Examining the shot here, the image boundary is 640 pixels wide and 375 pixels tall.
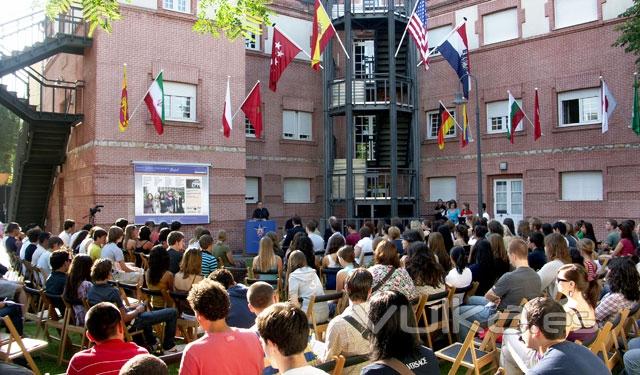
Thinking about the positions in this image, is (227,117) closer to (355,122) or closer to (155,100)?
(155,100)

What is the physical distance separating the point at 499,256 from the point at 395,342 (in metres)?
4.82

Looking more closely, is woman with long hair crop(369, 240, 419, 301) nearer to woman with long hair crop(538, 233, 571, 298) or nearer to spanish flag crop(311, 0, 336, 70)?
woman with long hair crop(538, 233, 571, 298)

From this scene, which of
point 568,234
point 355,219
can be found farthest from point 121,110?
point 568,234

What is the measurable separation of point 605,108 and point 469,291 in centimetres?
1371

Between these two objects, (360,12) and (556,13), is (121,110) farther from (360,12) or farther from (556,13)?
(556,13)

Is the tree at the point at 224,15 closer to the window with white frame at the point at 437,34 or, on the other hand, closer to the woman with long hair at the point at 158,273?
the woman with long hair at the point at 158,273

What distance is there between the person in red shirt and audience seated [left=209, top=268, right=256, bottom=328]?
161cm

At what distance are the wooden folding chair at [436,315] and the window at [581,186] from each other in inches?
617

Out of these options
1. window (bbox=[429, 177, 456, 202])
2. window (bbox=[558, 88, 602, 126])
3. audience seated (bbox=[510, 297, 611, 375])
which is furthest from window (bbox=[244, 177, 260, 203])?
audience seated (bbox=[510, 297, 611, 375])

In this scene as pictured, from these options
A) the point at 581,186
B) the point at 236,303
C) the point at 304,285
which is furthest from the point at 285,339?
the point at 581,186

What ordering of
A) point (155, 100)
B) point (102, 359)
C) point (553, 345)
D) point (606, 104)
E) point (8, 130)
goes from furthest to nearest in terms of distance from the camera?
point (8, 130)
point (606, 104)
point (155, 100)
point (102, 359)
point (553, 345)

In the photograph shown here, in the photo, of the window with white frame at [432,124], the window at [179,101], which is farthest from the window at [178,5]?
the window with white frame at [432,124]

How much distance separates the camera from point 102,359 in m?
3.53

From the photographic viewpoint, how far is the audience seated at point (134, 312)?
5.95 m
